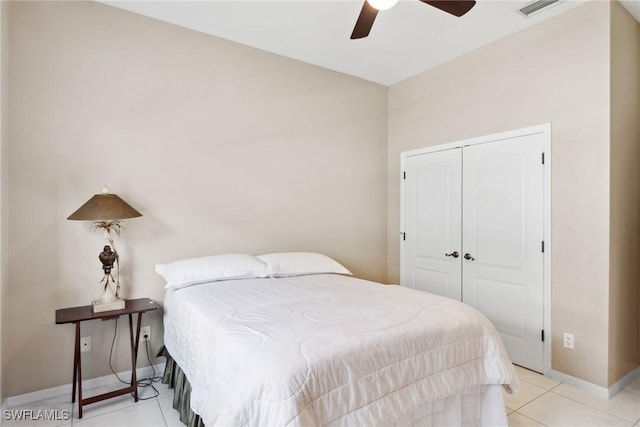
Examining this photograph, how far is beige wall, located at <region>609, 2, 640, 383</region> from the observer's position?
2.54 m

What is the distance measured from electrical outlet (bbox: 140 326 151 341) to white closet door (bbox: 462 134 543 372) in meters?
2.84

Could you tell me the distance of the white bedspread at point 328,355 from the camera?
1.31 meters

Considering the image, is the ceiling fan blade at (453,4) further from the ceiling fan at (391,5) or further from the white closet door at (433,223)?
the white closet door at (433,223)

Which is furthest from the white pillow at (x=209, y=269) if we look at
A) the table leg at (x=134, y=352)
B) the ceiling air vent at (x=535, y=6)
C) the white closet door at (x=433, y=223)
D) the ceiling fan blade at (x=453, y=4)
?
the ceiling air vent at (x=535, y=6)

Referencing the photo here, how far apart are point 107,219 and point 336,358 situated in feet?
5.75

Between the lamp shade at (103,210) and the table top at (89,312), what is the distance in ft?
2.01

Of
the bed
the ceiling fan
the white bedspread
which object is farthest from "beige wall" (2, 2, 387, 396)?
the ceiling fan

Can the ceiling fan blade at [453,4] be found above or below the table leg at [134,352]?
above

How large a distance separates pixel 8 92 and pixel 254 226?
1952 mm

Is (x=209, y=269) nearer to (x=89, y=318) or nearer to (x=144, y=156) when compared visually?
(x=89, y=318)

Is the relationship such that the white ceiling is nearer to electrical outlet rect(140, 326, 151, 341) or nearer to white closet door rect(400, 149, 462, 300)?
white closet door rect(400, 149, 462, 300)

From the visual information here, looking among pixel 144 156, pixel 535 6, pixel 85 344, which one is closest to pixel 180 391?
pixel 85 344

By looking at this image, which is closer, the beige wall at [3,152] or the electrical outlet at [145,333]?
the beige wall at [3,152]

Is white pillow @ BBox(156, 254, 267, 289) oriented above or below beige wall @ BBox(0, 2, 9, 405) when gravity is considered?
below
